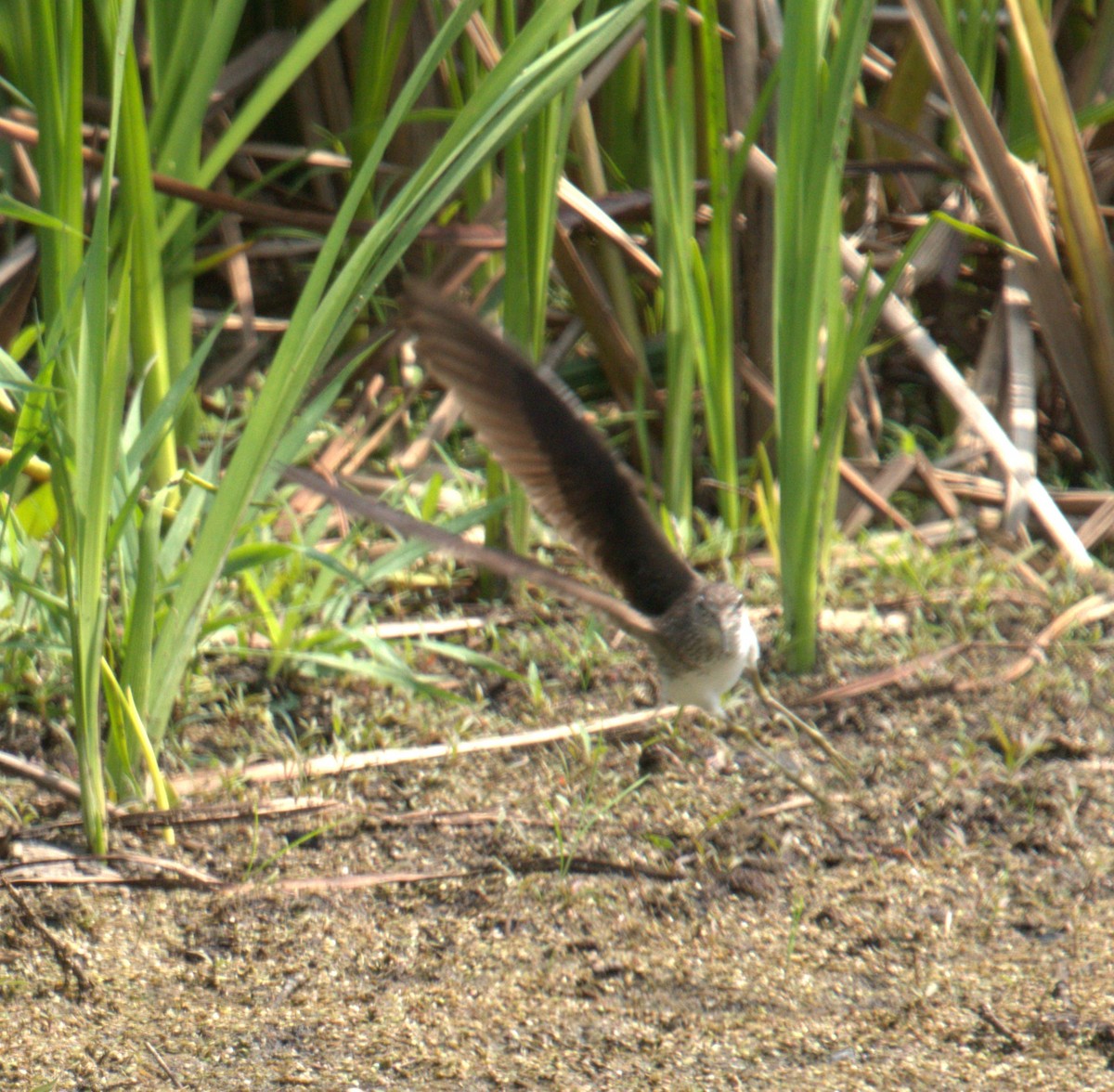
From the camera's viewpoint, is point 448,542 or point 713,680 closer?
point 448,542

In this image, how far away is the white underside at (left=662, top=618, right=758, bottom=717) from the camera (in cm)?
214

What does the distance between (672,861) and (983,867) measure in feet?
1.46

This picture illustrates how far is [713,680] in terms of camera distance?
2.16 meters

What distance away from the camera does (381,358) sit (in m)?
3.05

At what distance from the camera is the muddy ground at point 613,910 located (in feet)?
5.51

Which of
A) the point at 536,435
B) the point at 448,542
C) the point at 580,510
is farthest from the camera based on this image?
the point at 580,510

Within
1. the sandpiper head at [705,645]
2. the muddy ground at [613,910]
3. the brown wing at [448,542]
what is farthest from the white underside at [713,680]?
the brown wing at [448,542]

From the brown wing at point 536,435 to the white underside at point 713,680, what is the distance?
174 mm

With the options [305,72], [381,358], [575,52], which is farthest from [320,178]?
[575,52]

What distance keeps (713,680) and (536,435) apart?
47 centimetres

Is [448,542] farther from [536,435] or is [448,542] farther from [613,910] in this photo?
[613,910]

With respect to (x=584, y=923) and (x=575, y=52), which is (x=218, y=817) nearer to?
(x=584, y=923)

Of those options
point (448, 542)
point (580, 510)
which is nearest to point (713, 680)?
point (580, 510)

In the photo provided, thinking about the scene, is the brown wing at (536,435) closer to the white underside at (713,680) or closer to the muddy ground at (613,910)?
the white underside at (713,680)
